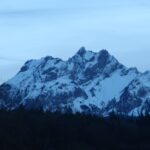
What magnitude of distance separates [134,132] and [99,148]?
25.1 ft

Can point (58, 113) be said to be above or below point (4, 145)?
above

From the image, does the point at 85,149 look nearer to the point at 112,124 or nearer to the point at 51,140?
the point at 51,140

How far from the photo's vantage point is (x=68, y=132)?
91688mm

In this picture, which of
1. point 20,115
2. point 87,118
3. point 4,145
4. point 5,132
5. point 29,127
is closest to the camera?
point 4,145

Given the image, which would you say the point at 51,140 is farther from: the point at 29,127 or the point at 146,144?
the point at 146,144

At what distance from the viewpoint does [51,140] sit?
85500 mm

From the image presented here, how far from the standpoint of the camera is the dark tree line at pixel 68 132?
8262 centimetres

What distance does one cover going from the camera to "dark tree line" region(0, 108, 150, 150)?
82.6 meters

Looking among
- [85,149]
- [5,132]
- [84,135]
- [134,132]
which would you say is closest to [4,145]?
[5,132]

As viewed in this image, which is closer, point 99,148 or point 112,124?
point 99,148

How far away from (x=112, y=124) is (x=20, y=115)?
11996 mm

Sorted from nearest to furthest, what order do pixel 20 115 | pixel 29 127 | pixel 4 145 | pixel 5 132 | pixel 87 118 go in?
pixel 4 145 < pixel 5 132 < pixel 29 127 < pixel 20 115 < pixel 87 118

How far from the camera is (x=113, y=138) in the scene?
93938 millimetres

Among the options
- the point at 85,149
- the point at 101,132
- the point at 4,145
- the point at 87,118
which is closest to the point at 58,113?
the point at 87,118
